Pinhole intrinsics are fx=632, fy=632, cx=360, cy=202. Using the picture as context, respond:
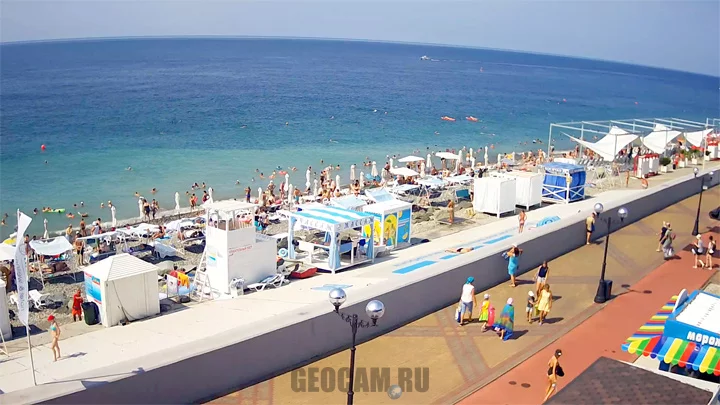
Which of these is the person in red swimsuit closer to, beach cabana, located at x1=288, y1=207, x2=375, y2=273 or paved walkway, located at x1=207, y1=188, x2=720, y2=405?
beach cabana, located at x1=288, y1=207, x2=375, y2=273

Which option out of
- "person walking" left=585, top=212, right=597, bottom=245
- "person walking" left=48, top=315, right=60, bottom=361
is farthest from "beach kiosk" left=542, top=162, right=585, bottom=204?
"person walking" left=48, top=315, right=60, bottom=361

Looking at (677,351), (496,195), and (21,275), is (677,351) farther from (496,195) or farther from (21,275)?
(496,195)

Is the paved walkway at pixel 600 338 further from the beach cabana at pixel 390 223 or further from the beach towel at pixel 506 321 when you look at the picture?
the beach cabana at pixel 390 223

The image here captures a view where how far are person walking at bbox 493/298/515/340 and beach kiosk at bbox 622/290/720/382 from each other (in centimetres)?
202

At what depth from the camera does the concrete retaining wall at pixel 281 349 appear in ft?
24.5

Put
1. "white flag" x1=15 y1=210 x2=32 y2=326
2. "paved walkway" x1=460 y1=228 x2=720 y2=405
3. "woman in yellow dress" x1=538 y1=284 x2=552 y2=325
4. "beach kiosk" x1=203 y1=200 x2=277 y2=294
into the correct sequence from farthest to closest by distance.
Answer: "beach kiosk" x1=203 y1=200 x2=277 y2=294
"woman in yellow dress" x1=538 y1=284 x2=552 y2=325
"white flag" x1=15 y1=210 x2=32 y2=326
"paved walkway" x1=460 y1=228 x2=720 y2=405

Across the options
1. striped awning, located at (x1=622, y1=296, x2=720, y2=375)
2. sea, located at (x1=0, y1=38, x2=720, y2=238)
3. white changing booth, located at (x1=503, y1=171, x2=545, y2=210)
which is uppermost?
striped awning, located at (x1=622, y1=296, x2=720, y2=375)

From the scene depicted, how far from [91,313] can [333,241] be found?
6913 mm

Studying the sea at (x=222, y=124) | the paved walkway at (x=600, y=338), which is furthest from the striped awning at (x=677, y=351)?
the sea at (x=222, y=124)

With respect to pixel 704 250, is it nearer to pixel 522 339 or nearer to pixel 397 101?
pixel 522 339

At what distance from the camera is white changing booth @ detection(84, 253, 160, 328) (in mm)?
15109

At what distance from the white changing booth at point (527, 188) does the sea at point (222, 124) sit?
52.6 feet

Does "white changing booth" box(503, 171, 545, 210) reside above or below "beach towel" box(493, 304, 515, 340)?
below

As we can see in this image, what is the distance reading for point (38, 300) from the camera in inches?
659
